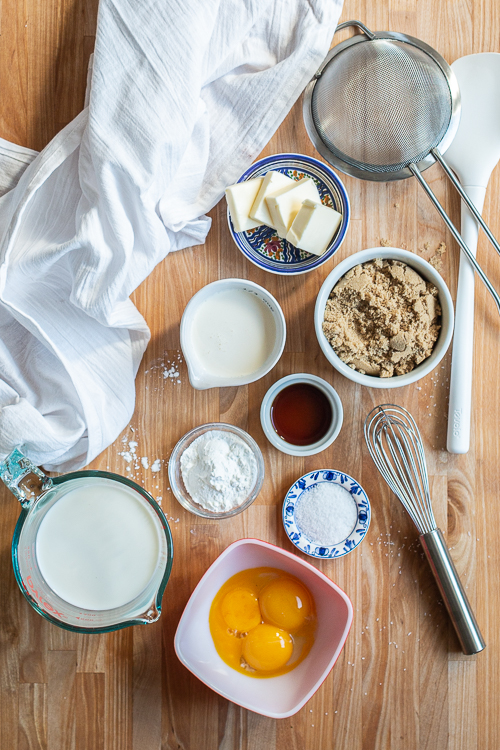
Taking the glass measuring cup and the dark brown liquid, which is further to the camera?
the dark brown liquid

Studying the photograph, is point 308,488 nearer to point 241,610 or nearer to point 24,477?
point 241,610

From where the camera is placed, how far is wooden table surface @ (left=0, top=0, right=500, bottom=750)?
0.71 meters

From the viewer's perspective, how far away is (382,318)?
2.09 feet

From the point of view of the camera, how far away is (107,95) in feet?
1.96

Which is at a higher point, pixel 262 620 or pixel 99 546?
pixel 99 546

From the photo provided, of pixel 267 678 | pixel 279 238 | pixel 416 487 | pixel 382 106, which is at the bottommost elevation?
pixel 267 678

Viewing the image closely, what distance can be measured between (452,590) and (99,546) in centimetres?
44

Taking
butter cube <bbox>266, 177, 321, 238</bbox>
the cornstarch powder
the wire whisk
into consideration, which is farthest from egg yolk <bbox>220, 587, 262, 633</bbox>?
butter cube <bbox>266, 177, 321, 238</bbox>

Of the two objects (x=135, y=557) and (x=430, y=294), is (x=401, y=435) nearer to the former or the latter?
(x=430, y=294)

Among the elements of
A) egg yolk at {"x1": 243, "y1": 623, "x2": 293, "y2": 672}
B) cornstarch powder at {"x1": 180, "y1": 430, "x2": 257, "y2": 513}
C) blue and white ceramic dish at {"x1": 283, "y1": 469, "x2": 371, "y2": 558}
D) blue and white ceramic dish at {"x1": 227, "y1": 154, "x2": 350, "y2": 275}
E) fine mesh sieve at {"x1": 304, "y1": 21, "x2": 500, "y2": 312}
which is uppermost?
fine mesh sieve at {"x1": 304, "y1": 21, "x2": 500, "y2": 312}

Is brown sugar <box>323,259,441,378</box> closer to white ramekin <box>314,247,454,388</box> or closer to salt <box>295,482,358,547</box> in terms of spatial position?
white ramekin <box>314,247,454,388</box>

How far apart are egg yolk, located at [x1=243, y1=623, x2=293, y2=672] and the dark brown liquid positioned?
0.24m

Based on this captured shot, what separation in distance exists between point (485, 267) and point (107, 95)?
20.2 inches

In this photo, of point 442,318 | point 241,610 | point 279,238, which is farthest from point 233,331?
point 241,610
